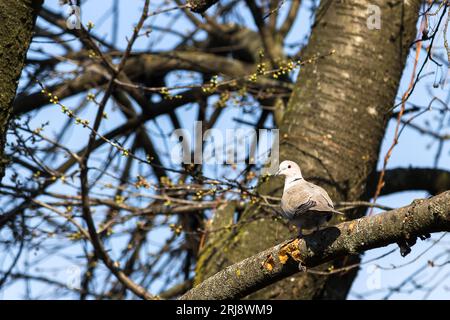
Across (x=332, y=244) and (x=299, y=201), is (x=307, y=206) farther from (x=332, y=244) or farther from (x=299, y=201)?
(x=332, y=244)

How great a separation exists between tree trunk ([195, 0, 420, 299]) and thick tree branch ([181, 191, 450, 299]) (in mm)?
1375

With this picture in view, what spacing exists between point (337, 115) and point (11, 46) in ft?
6.62

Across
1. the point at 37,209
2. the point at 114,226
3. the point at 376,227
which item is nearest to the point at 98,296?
the point at 114,226

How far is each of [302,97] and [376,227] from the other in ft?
7.24

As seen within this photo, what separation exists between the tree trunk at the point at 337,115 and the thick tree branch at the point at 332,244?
1375 millimetres

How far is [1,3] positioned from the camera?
3.20 metres

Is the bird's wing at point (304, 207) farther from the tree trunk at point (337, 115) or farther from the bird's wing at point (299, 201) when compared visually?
the tree trunk at point (337, 115)

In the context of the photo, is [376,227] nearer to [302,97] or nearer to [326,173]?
[326,173]

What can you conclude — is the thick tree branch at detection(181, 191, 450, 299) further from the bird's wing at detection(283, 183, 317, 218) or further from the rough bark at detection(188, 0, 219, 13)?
the rough bark at detection(188, 0, 219, 13)

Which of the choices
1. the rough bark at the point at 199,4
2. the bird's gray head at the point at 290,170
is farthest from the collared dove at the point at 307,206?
the rough bark at the point at 199,4

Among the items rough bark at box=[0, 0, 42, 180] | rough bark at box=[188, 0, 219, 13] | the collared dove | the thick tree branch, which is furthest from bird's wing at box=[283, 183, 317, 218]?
rough bark at box=[0, 0, 42, 180]

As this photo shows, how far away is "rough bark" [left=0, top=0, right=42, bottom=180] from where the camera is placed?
3.13 meters

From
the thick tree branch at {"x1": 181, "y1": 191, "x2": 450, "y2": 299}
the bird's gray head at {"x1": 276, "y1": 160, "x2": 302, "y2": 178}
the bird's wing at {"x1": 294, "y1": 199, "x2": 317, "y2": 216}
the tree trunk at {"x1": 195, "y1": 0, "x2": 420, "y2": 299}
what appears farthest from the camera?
the tree trunk at {"x1": 195, "y1": 0, "x2": 420, "y2": 299}

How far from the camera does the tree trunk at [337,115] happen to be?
4.33 m
